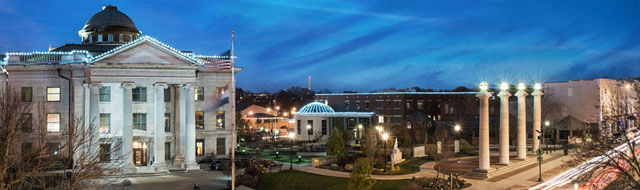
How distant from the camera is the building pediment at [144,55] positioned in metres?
37.2

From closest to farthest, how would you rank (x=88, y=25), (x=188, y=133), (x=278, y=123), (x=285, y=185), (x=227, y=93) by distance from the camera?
(x=285, y=185)
(x=188, y=133)
(x=227, y=93)
(x=88, y=25)
(x=278, y=123)

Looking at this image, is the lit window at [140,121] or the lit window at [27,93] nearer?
the lit window at [27,93]

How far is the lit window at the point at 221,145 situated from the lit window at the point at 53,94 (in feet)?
45.4

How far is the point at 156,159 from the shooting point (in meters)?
38.4

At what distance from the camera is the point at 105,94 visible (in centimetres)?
4091

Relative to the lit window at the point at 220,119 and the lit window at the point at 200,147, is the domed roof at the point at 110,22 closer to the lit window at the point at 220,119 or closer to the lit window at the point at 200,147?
the lit window at the point at 220,119

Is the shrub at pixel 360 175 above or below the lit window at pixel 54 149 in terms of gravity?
below

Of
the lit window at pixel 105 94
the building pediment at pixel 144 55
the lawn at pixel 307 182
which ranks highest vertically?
the building pediment at pixel 144 55

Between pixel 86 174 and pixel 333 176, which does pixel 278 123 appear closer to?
pixel 333 176

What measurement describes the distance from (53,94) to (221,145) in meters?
14.7

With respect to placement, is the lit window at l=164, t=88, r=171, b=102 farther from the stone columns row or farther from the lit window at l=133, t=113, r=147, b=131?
the stone columns row

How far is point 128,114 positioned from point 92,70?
13.5 feet

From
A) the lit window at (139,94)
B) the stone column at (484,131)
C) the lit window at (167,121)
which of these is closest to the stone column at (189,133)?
the lit window at (167,121)

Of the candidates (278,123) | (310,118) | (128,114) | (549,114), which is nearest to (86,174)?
(128,114)
